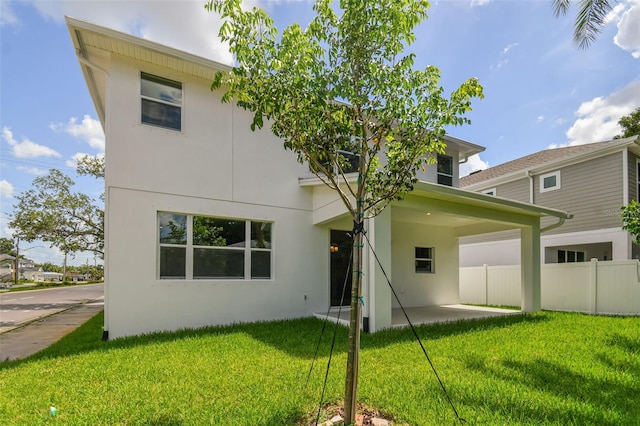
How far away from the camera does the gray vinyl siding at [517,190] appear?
50.9 ft

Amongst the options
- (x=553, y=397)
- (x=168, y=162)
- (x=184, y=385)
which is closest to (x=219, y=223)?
(x=168, y=162)

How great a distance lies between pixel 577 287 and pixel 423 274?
4.64 m

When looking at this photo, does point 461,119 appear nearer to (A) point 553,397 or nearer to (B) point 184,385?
(A) point 553,397

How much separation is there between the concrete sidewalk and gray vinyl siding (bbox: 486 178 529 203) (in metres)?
17.4

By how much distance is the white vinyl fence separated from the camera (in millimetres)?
9836

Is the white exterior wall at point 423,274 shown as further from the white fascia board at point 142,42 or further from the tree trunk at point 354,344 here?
the tree trunk at point 354,344

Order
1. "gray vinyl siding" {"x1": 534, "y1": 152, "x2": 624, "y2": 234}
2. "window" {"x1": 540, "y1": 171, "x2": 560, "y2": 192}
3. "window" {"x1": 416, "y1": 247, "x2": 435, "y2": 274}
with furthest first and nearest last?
1. "window" {"x1": 540, "y1": 171, "x2": 560, "y2": 192}
2. "gray vinyl siding" {"x1": 534, "y1": 152, "x2": 624, "y2": 234}
3. "window" {"x1": 416, "y1": 247, "x2": 435, "y2": 274}

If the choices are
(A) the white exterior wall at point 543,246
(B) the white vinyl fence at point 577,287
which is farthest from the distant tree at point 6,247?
(B) the white vinyl fence at point 577,287

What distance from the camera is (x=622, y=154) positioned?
12.4 m

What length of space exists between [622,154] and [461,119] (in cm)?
1312

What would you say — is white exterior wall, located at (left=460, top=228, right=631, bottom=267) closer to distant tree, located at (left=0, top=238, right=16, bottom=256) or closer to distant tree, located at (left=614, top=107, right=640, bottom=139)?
distant tree, located at (left=614, top=107, right=640, bottom=139)

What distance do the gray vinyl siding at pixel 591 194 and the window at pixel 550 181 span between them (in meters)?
0.17

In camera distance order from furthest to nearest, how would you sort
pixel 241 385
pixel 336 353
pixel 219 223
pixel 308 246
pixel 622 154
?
pixel 622 154, pixel 308 246, pixel 219 223, pixel 336 353, pixel 241 385

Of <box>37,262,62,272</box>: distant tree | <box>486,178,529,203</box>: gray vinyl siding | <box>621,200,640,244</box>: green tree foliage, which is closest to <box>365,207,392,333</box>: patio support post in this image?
<box>621,200,640,244</box>: green tree foliage
